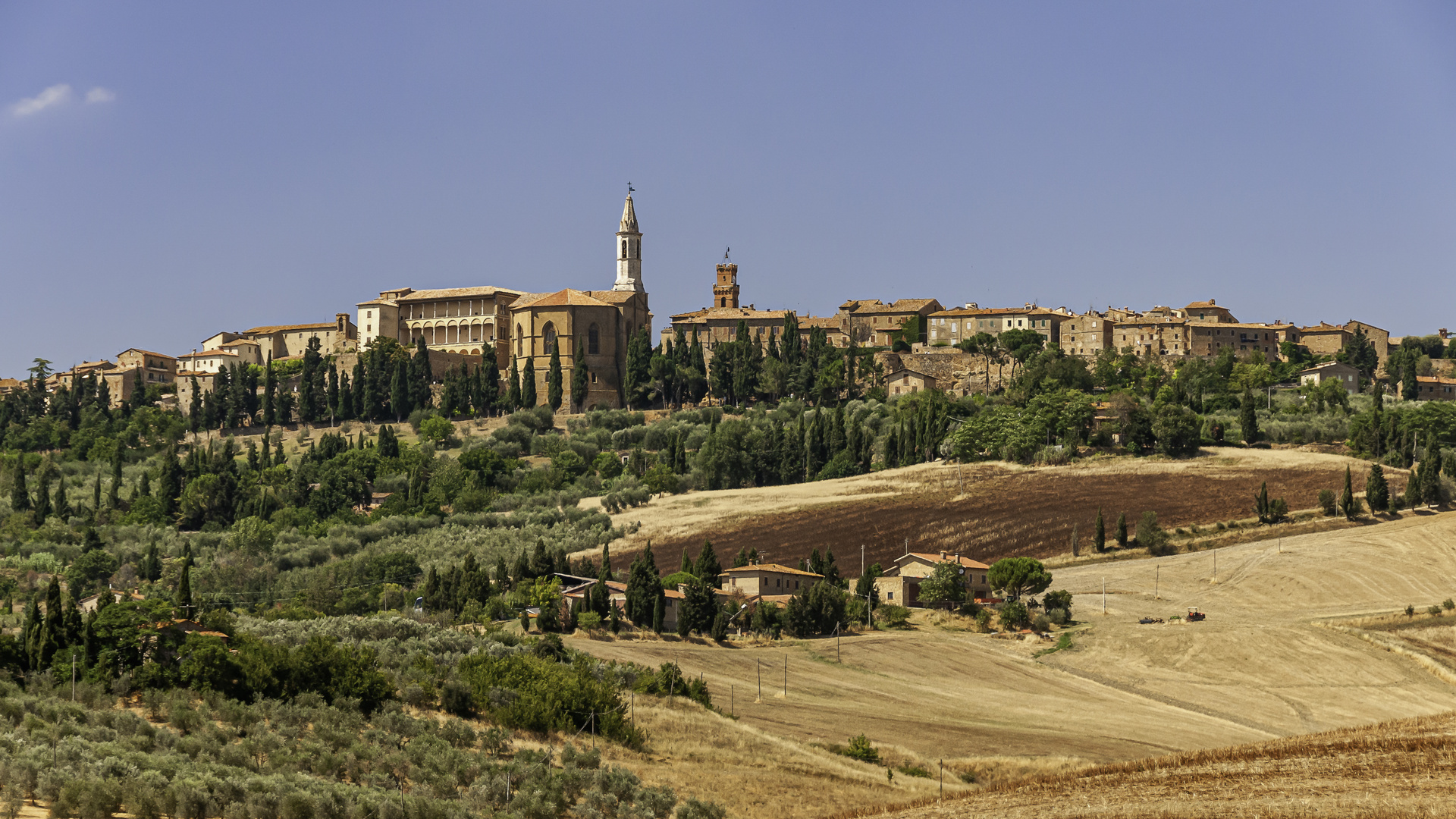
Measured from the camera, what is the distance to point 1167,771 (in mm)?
32969

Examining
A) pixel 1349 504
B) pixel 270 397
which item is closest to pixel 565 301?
pixel 270 397

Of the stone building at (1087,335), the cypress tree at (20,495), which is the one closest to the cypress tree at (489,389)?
the cypress tree at (20,495)

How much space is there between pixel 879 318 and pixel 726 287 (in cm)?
3212

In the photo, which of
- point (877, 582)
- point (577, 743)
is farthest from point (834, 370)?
point (577, 743)

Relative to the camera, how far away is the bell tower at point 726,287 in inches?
6348

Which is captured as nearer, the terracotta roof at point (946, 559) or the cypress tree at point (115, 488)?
the terracotta roof at point (946, 559)

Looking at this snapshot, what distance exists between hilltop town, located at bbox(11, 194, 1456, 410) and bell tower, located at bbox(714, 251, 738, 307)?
2164 centimetres

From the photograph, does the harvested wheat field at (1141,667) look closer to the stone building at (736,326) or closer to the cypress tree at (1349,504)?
the cypress tree at (1349,504)

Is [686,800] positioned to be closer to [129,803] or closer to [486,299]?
[129,803]

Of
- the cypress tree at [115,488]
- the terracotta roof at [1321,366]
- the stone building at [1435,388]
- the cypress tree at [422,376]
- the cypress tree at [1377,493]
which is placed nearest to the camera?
the cypress tree at [1377,493]

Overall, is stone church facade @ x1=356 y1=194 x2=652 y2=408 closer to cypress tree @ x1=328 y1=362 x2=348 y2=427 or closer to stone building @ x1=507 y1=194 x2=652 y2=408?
stone building @ x1=507 y1=194 x2=652 y2=408

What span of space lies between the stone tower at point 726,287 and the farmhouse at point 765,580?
94.2 metres

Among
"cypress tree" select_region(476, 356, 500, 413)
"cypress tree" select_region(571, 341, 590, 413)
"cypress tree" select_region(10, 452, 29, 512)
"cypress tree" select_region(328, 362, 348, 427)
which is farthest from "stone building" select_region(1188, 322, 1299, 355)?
"cypress tree" select_region(10, 452, 29, 512)

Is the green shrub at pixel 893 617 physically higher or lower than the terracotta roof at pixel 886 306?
lower
